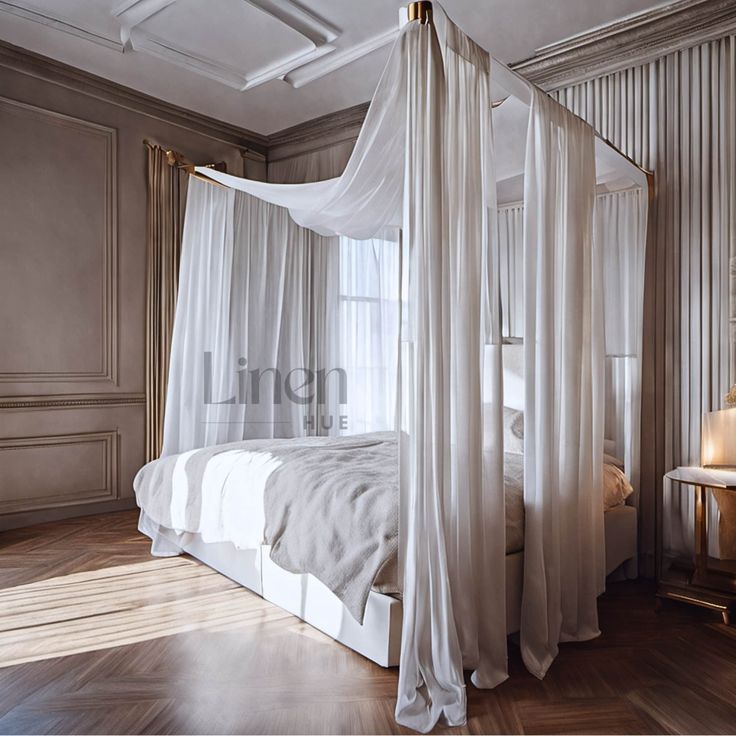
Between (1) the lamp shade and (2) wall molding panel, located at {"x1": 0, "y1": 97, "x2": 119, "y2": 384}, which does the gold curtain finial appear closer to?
(1) the lamp shade

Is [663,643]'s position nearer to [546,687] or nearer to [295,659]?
[546,687]

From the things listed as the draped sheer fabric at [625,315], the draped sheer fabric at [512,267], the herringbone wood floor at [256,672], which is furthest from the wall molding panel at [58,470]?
the draped sheer fabric at [625,315]

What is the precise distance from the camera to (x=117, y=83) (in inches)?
187

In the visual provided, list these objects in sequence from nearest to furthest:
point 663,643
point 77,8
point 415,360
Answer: point 415,360 < point 663,643 < point 77,8

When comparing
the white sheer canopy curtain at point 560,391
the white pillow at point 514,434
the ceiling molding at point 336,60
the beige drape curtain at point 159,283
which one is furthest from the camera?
the beige drape curtain at point 159,283

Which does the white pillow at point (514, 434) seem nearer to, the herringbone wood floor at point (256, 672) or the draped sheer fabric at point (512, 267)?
the draped sheer fabric at point (512, 267)

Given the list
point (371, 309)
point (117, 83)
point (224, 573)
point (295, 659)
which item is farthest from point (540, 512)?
point (117, 83)

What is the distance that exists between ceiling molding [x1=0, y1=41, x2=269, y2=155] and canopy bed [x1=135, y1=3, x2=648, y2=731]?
3.99 feet

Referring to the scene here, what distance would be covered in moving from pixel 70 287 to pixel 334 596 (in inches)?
126

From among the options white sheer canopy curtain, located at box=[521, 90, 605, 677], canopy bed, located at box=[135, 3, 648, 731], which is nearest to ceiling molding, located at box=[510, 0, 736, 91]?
canopy bed, located at box=[135, 3, 648, 731]

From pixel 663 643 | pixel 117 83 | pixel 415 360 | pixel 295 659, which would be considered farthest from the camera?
pixel 117 83

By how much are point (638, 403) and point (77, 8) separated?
13.1 ft

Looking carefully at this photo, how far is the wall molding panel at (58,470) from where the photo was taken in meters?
4.28

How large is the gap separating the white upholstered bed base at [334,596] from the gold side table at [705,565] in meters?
0.31
